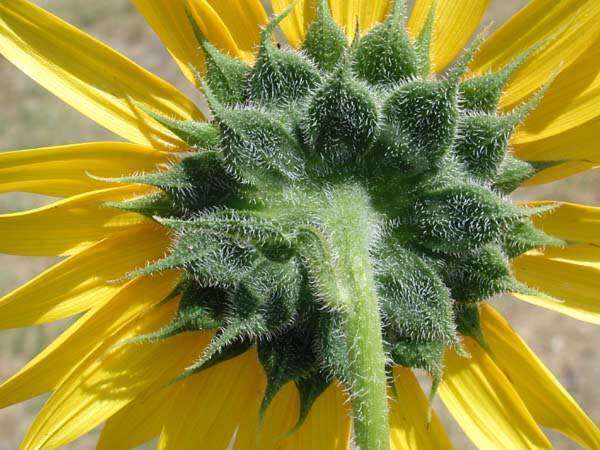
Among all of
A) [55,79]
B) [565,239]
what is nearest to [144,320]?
[55,79]

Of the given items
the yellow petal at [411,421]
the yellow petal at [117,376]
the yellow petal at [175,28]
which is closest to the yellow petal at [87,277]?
the yellow petal at [117,376]

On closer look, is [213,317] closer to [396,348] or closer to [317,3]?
[396,348]

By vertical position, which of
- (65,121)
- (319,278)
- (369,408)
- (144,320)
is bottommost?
(369,408)

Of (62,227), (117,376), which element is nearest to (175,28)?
(62,227)

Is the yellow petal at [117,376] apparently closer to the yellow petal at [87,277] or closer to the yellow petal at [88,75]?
the yellow petal at [87,277]

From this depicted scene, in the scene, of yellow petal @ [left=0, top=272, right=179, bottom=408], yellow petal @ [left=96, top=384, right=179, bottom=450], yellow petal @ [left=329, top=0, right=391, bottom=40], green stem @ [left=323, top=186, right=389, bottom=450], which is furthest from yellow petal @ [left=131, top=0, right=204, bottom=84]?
yellow petal @ [left=96, top=384, right=179, bottom=450]

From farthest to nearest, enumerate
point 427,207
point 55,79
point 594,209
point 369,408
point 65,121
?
point 65,121
point 594,209
point 55,79
point 427,207
point 369,408

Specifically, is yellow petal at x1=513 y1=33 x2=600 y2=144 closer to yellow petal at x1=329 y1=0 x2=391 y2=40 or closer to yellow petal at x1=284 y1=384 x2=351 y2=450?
yellow petal at x1=329 y1=0 x2=391 y2=40
